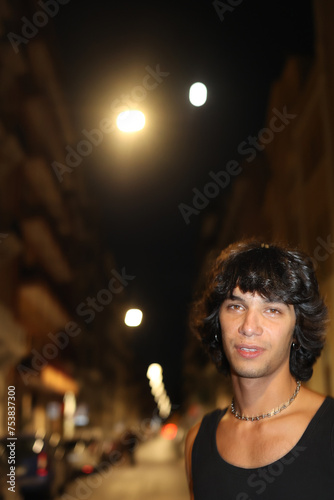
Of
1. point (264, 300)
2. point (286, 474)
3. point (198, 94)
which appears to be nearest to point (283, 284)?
point (264, 300)

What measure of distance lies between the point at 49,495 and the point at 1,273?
15178 mm

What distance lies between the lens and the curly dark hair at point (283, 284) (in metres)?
3.12

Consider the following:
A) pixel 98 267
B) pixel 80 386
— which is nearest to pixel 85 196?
pixel 98 267

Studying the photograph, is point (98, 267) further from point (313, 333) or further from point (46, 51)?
point (313, 333)

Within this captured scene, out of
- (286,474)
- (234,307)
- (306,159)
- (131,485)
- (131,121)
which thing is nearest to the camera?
(286,474)

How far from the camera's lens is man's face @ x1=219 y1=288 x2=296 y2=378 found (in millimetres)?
3053

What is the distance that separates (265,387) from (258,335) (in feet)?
0.87

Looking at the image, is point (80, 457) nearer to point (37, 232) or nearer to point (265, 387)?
point (37, 232)

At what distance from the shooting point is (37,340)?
3725 centimetres

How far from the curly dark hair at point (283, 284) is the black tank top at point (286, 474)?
0.38 m

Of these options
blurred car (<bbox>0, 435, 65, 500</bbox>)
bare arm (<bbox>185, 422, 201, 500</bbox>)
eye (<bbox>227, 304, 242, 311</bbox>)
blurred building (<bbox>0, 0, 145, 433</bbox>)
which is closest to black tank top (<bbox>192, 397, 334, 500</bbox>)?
bare arm (<bbox>185, 422, 201, 500</bbox>)

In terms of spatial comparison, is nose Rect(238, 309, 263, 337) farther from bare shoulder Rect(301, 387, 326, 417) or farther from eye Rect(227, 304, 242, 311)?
bare shoulder Rect(301, 387, 326, 417)

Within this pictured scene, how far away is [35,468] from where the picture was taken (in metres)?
15.2

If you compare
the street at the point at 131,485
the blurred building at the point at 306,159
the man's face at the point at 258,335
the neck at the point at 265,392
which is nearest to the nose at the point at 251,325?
the man's face at the point at 258,335
